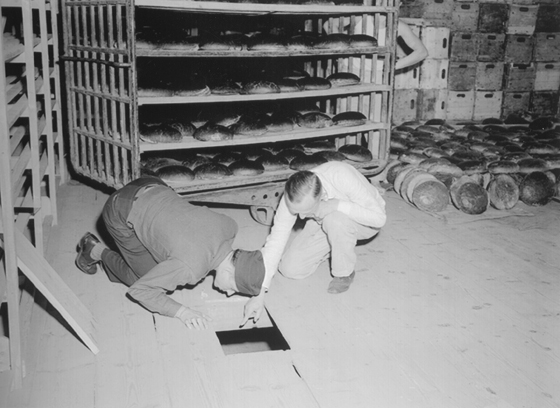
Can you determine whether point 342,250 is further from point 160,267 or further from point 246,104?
point 246,104

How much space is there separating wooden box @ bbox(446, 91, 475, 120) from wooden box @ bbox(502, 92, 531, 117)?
67 cm

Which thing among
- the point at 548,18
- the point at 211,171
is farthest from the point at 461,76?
the point at 211,171

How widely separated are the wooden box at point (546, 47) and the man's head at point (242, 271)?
8.12 m

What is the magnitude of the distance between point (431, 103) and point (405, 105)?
0.47 meters

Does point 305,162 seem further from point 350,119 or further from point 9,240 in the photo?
point 9,240

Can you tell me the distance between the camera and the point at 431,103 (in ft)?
29.5

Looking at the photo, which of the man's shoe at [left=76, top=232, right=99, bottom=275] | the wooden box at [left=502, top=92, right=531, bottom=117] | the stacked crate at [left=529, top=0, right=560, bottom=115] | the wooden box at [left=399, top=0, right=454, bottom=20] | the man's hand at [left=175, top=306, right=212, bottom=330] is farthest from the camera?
the wooden box at [left=502, top=92, right=531, bottom=117]

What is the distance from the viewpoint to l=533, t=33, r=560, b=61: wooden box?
30.7 ft

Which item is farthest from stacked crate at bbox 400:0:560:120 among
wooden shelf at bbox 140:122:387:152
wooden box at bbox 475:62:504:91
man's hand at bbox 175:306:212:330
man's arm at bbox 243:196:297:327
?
man's hand at bbox 175:306:212:330

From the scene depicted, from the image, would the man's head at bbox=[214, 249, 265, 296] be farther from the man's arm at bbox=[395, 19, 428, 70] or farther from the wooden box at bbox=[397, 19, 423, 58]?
the wooden box at bbox=[397, 19, 423, 58]

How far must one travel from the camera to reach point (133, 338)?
3.11 meters

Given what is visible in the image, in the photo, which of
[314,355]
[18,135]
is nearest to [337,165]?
[314,355]

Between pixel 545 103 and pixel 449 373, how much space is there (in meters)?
8.30

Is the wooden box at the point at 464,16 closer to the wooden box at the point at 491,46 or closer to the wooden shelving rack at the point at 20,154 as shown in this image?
the wooden box at the point at 491,46
